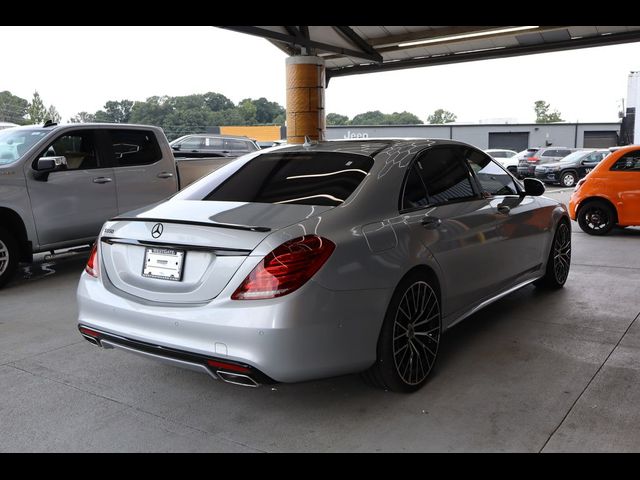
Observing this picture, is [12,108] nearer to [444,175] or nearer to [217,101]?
[444,175]

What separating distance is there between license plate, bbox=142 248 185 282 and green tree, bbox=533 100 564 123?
113 m

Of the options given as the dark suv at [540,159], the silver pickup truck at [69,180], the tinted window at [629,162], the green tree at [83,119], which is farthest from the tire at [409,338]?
the dark suv at [540,159]

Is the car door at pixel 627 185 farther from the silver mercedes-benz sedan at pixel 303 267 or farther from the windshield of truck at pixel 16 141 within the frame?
the windshield of truck at pixel 16 141

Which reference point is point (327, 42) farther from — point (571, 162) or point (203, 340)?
point (203, 340)

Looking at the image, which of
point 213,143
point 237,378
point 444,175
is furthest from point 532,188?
point 213,143

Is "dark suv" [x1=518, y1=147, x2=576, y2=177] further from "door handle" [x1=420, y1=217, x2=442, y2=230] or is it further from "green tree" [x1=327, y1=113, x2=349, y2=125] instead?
"green tree" [x1=327, y1=113, x2=349, y2=125]

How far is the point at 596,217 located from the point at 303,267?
8.58 m

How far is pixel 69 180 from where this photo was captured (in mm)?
7129

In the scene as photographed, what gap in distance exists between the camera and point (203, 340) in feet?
9.90

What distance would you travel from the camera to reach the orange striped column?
52.4ft

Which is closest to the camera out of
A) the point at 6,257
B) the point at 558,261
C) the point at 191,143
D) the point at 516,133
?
the point at 558,261

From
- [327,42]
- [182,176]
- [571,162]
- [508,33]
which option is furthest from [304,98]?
[571,162]

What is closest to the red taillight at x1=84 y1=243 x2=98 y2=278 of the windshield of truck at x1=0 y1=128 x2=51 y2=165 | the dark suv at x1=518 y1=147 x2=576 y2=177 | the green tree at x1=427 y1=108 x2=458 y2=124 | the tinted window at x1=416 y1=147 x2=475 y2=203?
the tinted window at x1=416 y1=147 x2=475 y2=203
